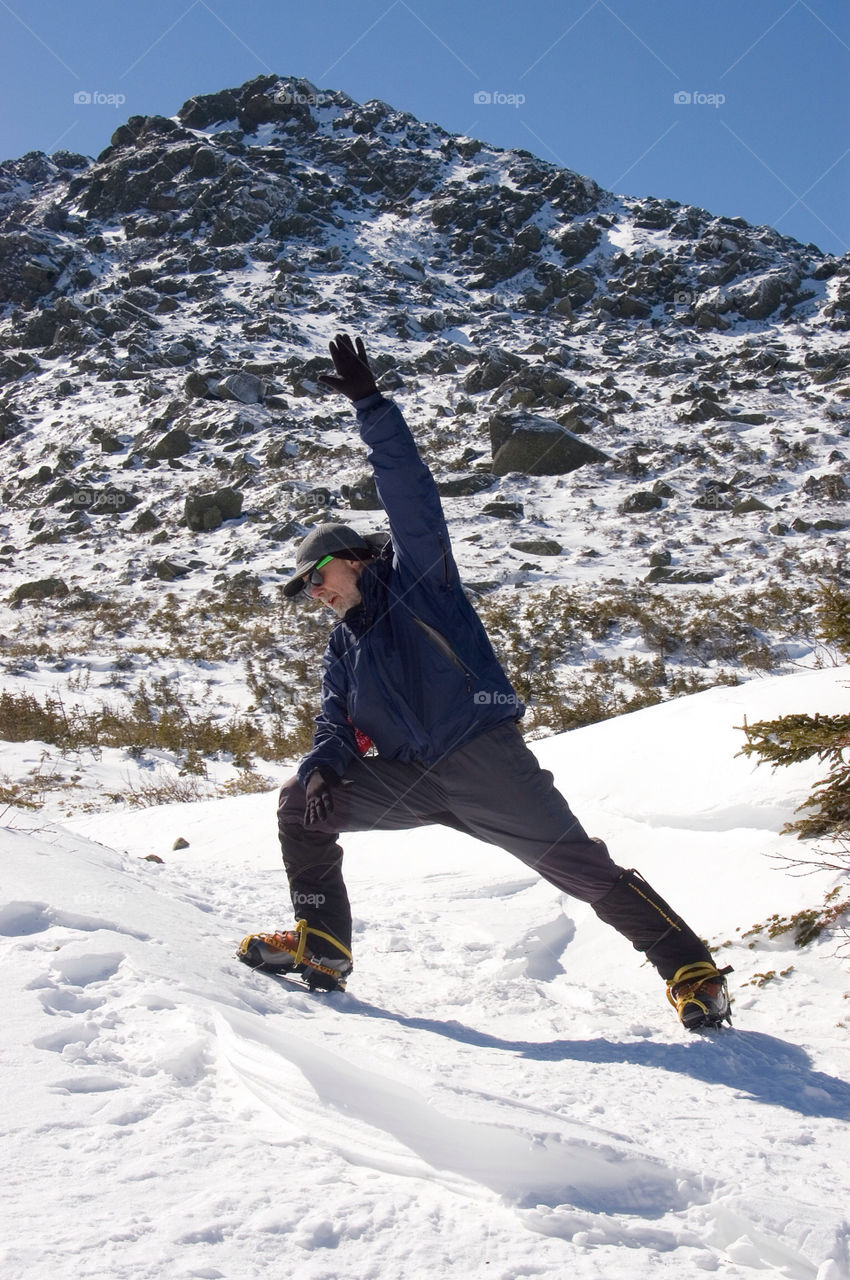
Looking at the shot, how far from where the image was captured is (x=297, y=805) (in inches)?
100

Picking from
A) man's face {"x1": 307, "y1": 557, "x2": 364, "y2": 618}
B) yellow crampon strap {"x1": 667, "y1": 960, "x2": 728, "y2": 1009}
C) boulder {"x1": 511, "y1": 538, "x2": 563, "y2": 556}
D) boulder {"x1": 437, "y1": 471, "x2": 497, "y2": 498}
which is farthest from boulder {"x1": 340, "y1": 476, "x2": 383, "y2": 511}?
yellow crampon strap {"x1": 667, "y1": 960, "x2": 728, "y2": 1009}

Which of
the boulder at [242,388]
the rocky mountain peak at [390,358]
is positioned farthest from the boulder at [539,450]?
the boulder at [242,388]

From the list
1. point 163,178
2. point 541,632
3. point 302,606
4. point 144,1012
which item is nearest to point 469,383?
point 302,606

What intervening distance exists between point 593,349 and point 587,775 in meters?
25.8

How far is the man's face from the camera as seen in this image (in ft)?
8.18

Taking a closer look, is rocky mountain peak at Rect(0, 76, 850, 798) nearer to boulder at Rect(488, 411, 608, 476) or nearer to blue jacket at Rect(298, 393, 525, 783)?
boulder at Rect(488, 411, 608, 476)

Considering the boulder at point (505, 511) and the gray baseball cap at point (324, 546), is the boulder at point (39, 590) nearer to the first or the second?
the boulder at point (505, 511)

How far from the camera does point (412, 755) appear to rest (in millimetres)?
2475

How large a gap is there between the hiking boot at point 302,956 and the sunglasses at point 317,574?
39.7 inches

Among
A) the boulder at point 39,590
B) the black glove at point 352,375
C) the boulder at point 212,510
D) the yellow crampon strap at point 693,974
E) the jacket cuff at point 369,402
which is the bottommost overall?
the yellow crampon strap at point 693,974

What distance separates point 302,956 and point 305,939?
5 cm

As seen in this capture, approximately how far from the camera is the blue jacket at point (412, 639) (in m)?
2.26

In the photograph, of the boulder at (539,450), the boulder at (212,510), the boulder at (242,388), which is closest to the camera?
the boulder at (212,510)

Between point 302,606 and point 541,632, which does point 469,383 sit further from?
point 541,632
